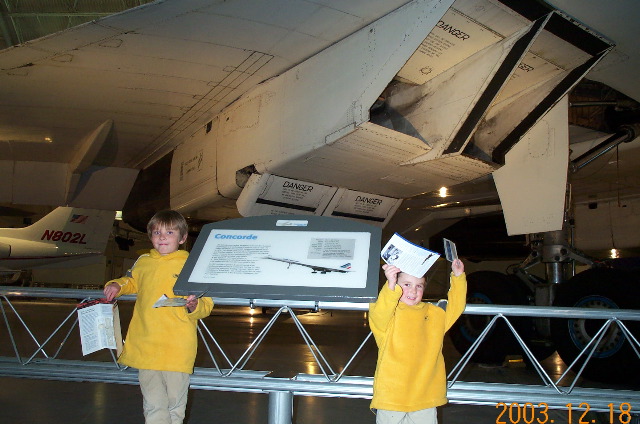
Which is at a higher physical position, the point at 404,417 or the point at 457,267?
the point at 457,267

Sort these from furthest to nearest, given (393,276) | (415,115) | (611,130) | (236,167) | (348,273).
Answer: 1. (611,130)
2. (236,167)
3. (415,115)
4. (348,273)
5. (393,276)

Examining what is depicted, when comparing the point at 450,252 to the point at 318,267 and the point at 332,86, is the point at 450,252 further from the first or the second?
the point at 332,86

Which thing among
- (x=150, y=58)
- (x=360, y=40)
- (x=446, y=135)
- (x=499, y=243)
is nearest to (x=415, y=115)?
(x=446, y=135)

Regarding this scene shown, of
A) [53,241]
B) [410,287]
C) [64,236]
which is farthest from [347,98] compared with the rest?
[53,241]

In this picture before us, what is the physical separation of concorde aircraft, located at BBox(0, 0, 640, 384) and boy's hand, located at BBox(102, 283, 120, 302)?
2.30m

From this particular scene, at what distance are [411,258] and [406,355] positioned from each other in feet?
1.48

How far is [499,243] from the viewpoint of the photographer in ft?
36.3

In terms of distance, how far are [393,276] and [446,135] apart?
2574mm

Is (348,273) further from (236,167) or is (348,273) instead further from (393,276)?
(236,167)

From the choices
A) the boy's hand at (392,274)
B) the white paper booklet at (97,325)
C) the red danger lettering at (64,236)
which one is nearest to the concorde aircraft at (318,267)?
the boy's hand at (392,274)

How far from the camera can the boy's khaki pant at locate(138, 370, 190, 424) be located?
245 centimetres

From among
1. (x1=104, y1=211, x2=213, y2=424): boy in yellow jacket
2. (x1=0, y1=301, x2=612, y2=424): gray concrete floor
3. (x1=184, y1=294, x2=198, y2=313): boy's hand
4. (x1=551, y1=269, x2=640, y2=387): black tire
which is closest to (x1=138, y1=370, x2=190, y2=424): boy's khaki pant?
(x1=104, y1=211, x2=213, y2=424): boy in yellow jacket

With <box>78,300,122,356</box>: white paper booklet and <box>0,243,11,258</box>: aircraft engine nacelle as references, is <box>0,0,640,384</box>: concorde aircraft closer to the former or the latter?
<box>78,300,122,356</box>: white paper booklet

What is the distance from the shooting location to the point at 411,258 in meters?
2.14
